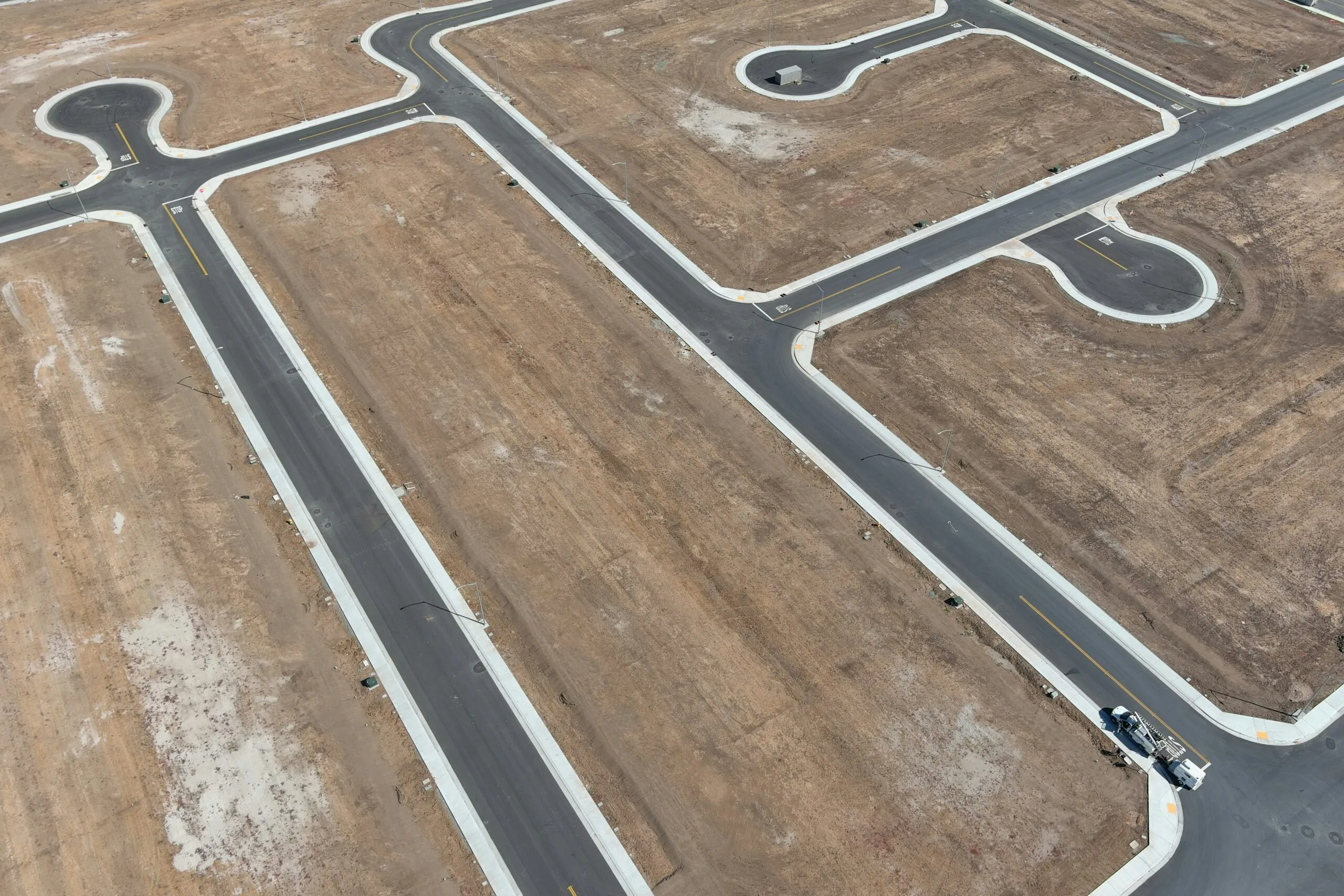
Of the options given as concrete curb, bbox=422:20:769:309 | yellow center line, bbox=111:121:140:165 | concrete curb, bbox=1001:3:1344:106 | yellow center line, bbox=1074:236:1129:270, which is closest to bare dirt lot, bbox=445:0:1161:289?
concrete curb, bbox=422:20:769:309

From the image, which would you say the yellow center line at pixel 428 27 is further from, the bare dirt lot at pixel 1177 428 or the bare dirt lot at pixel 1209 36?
the bare dirt lot at pixel 1209 36

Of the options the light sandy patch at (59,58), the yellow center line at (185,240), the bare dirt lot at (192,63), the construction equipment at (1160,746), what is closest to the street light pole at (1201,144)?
the construction equipment at (1160,746)

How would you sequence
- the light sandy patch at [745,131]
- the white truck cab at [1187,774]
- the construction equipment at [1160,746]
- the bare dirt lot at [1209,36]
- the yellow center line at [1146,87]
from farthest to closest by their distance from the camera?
the bare dirt lot at [1209,36] → the yellow center line at [1146,87] → the light sandy patch at [745,131] → the construction equipment at [1160,746] → the white truck cab at [1187,774]

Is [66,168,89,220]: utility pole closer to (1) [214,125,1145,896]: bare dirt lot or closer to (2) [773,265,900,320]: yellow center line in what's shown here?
(1) [214,125,1145,896]: bare dirt lot

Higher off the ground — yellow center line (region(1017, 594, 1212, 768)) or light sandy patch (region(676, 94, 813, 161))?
light sandy patch (region(676, 94, 813, 161))

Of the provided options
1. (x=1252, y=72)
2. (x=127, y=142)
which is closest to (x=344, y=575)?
(x=127, y=142)
